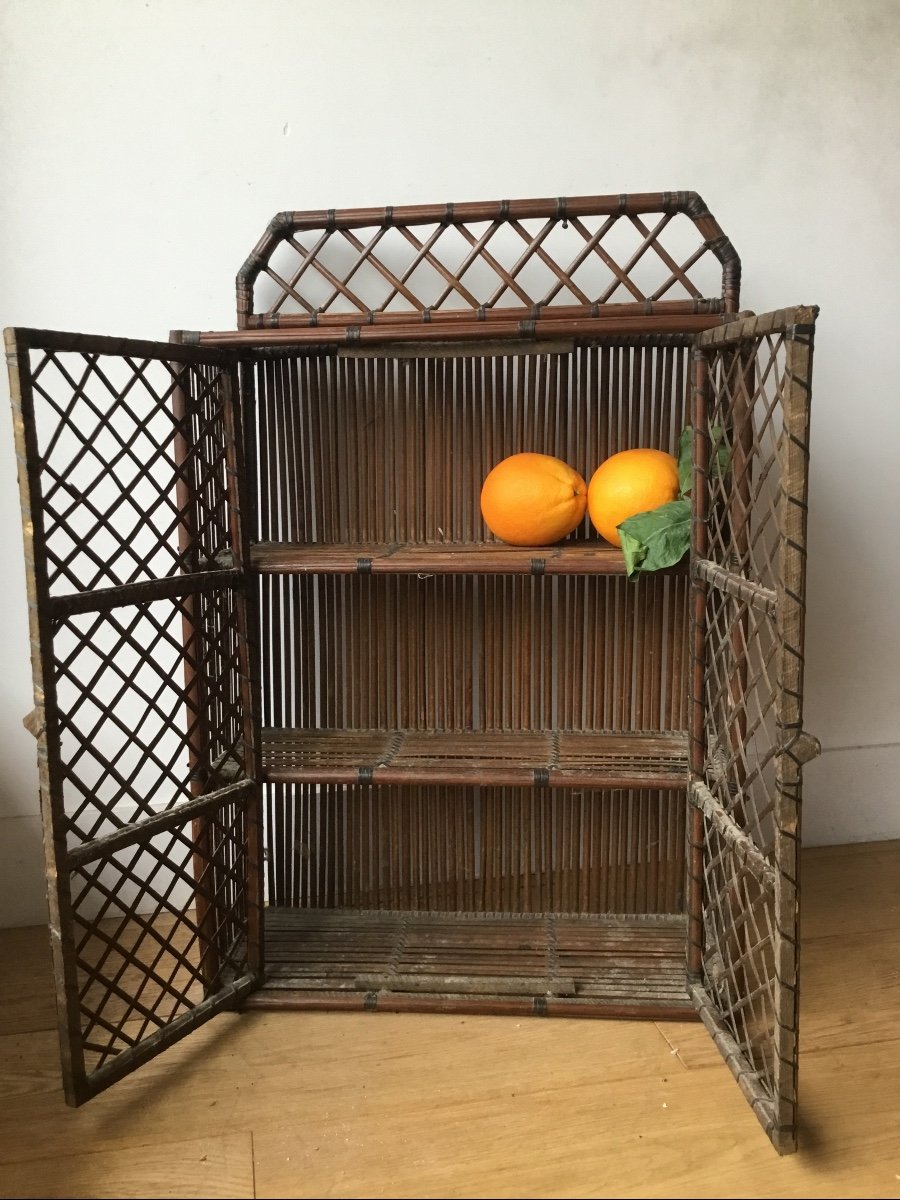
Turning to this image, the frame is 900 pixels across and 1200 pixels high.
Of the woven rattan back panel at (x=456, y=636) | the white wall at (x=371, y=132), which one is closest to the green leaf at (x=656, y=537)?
the woven rattan back panel at (x=456, y=636)

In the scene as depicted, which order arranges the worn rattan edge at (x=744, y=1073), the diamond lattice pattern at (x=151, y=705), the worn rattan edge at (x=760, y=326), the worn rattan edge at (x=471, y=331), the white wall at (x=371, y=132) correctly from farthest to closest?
1. the white wall at (x=371, y=132)
2. the worn rattan edge at (x=471, y=331)
3. the diamond lattice pattern at (x=151, y=705)
4. the worn rattan edge at (x=744, y=1073)
5. the worn rattan edge at (x=760, y=326)

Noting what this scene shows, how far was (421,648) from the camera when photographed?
5.71 feet

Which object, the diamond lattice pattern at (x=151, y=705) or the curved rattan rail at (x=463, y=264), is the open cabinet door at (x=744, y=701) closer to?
the curved rattan rail at (x=463, y=264)

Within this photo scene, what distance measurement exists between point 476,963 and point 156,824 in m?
0.60

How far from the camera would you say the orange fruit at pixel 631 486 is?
58.5 inches

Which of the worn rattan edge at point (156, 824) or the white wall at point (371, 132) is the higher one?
the white wall at point (371, 132)

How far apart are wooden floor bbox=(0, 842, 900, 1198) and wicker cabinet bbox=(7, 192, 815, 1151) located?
0.06 m

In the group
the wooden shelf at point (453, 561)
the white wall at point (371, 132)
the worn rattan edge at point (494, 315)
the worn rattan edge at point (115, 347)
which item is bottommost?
the wooden shelf at point (453, 561)

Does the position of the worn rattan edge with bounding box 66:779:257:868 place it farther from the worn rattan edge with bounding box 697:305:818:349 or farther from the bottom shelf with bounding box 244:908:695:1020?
the worn rattan edge with bounding box 697:305:818:349

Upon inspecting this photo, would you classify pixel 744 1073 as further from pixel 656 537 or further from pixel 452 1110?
pixel 656 537

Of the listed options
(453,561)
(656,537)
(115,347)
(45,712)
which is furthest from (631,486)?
(45,712)

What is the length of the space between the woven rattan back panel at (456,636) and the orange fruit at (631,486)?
0.50 feet

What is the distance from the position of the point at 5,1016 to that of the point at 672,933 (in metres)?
1.10

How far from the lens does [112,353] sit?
1270mm
